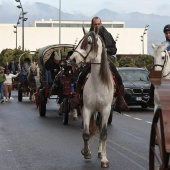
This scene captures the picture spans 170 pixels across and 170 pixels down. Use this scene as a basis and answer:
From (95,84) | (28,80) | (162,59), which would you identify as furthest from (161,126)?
(28,80)

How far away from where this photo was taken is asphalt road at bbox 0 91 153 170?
36.0 ft

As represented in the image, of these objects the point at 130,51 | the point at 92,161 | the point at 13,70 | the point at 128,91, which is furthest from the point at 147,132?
the point at 130,51

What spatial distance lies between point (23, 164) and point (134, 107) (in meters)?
18.6

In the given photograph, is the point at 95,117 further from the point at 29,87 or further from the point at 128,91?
the point at 29,87

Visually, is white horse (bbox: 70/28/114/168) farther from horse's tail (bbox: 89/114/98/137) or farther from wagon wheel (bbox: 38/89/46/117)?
wagon wheel (bbox: 38/89/46/117)

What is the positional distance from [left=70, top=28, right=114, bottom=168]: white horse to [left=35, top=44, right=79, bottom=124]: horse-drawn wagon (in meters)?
7.27

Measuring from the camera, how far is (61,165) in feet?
35.6

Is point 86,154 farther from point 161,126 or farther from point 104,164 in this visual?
point 161,126

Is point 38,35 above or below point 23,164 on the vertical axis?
above

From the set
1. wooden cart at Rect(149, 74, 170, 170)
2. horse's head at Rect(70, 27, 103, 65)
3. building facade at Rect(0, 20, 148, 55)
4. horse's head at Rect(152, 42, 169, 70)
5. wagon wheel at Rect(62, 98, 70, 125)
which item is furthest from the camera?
building facade at Rect(0, 20, 148, 55)

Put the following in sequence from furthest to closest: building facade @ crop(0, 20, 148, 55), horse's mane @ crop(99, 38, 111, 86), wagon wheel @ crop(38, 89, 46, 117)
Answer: building facade @ crop(0, 20, 148, 55) → wagon wheel @ crop(38, 89, 46, 117) → horse's mane @ crop(99, 38, 111, 86)

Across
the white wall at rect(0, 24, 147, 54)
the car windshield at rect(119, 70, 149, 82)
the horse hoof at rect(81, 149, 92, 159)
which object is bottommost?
the horse hoof at rect(81, 149, 92, 159)

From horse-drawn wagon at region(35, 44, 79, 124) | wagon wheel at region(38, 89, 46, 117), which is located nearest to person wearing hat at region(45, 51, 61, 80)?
horse-drawn wagon at region(35, 44, 79, 124)

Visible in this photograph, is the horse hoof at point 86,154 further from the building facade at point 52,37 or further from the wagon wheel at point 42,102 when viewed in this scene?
the building facade at point 52,37
